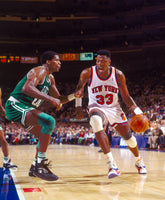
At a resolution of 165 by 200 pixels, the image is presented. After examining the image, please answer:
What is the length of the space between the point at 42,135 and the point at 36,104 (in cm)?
60

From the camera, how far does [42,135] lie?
3848 millimetres

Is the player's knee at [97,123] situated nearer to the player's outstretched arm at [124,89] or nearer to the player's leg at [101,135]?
the player's leg at [101,135]

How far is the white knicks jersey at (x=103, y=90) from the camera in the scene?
176 inches

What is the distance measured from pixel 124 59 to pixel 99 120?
25.5m

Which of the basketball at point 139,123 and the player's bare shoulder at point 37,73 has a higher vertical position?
the player's bare shoulder at point 37,73

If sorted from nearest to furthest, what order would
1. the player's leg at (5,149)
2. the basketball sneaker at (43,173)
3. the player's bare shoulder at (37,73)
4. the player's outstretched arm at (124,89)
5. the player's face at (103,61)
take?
the basketball sneaker at (43,173)
the player's bare shoulder at (37,73)
the player's face at (103,61)
the player's outstretched arm at (124,89)
the player's leg at (5,149)

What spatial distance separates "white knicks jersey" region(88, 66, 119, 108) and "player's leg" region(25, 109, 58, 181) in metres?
0.95

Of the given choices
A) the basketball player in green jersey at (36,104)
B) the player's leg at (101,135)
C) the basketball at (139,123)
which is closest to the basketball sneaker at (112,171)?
the player's leg at (101,135)

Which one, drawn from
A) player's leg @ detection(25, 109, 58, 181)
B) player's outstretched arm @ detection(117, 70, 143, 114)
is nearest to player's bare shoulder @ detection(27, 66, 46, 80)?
player's leg @ detection(25, 109, 58, 181)

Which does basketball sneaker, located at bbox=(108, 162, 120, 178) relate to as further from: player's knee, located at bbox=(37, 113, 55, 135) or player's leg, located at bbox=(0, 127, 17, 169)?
player's leg, located at bbox=(0, 127, 17, 169)

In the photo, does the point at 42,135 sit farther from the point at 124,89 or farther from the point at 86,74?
the point at 124,89

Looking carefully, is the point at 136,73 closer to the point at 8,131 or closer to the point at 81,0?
the point at 81,0

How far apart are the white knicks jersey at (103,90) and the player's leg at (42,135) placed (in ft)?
3.13

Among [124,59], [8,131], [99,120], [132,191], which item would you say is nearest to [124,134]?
[99,120]
